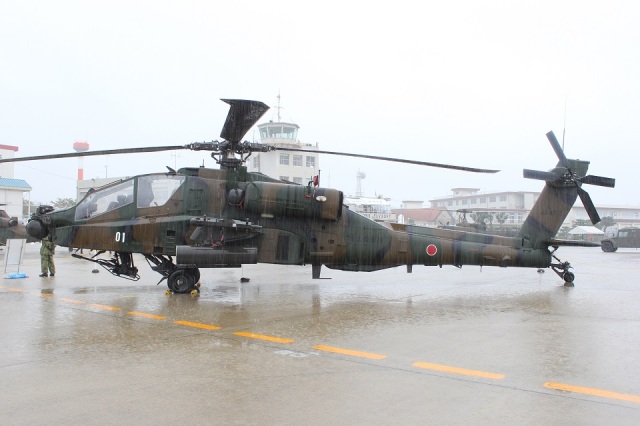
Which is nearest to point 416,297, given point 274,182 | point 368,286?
point 368,286

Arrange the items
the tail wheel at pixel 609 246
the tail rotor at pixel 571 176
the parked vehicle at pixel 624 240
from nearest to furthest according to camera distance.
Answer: the tail rotor at pixel 571 176 < the tail wheel at pixel 609 246 < the parked vehicle at pixel 624 240

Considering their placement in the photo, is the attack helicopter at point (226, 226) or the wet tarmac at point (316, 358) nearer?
the wet tarmac at point (316, 358)

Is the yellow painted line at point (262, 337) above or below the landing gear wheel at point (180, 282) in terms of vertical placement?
below

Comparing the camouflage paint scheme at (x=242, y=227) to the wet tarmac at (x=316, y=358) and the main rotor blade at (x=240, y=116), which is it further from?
the main rotor blade at (x=240, y=116)

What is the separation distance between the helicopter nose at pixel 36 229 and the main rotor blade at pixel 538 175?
36.2ft

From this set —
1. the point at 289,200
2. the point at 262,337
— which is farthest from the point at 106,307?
the point at 289,200

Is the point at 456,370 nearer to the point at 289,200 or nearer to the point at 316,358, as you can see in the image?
the point at 316,358

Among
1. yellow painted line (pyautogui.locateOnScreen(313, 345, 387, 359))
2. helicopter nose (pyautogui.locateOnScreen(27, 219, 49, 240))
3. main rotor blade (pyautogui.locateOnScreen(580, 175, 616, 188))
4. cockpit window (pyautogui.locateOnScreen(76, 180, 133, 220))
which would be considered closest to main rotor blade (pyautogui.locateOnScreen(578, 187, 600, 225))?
main rotor blade (pyautogui.locateOnScreen(580, 175, 616, 188))

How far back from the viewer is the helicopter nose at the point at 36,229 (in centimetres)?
1066

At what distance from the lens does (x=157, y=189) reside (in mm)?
10625

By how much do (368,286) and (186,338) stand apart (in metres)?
6.77

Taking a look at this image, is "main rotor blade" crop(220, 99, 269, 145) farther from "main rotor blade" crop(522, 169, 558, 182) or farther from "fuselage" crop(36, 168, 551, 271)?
"main rotor blade" crop(522, 169, 558, 182)

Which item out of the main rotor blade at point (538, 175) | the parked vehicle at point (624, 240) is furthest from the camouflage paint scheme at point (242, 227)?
the parked vehicle at point (624, 240)

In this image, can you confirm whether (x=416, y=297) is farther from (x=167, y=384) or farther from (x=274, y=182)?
(x=167, y=384)
